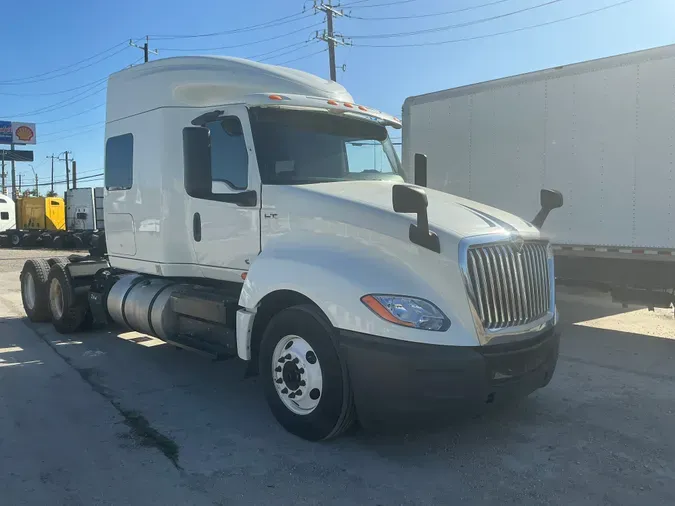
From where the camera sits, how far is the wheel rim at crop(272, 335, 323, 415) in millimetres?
4246

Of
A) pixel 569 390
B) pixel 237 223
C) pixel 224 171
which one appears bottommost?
pixel 569 390

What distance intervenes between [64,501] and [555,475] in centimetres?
315

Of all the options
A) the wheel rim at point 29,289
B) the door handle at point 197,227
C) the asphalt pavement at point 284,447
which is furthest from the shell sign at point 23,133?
the door handle at point 197,227

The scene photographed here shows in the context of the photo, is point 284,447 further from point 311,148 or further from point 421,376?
point 311,148

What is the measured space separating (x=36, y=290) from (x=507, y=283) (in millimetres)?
7660

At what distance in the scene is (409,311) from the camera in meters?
3.80

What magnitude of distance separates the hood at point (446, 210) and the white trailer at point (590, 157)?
3.93 metres

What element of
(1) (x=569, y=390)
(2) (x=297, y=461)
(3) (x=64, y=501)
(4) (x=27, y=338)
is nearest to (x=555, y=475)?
(2) (x=297, y=461)

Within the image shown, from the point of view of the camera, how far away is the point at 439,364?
3.70 metres

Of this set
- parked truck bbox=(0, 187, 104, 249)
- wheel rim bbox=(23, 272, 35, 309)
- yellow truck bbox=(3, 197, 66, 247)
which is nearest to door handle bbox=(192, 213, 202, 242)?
wheel rim bbox=(23, 272, 35, 309)

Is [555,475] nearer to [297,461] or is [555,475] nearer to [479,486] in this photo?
[479,486]

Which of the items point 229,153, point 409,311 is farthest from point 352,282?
point 229,153

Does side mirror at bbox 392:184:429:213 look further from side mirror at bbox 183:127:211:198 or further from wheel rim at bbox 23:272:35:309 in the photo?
wheel rim at bbox 23:272:35:309

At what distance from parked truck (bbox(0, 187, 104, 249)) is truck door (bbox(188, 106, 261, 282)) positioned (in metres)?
26.1
